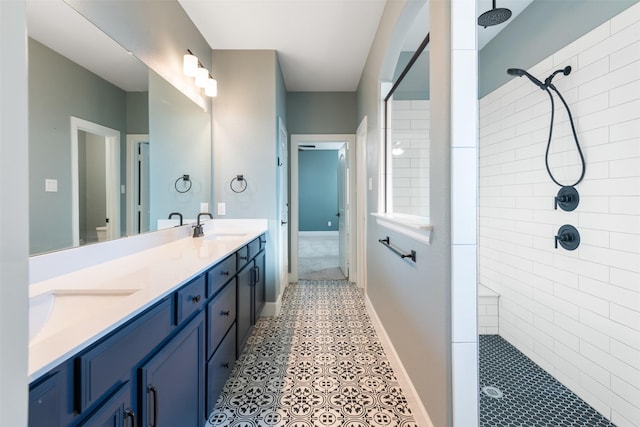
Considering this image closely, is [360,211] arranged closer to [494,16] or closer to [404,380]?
[404,380]

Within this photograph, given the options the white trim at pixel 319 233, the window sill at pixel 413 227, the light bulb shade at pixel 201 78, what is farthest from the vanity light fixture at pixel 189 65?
the white trim at pixel 319 233

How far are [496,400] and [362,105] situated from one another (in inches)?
117

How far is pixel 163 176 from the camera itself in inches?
81.8

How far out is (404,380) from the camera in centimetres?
180

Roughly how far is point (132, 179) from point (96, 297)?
852 millimetres

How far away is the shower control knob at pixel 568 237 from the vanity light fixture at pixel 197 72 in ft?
9.22

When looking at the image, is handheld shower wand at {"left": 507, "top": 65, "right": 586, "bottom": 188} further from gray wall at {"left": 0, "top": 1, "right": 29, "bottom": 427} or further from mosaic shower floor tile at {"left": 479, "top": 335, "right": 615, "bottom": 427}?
gray wall at {"left": 0, "top": 1, "right": 29, "bottom": 427}

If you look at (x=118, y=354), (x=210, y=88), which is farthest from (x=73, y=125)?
(x=210, y=88)

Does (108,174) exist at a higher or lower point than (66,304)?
higher

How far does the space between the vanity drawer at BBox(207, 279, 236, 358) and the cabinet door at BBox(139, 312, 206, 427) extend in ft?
0.33

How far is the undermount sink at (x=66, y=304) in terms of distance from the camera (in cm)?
90

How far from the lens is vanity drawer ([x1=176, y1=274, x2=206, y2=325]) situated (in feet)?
3.70

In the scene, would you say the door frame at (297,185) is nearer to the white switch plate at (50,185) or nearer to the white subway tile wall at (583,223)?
the white subway tile wall at (583,223)

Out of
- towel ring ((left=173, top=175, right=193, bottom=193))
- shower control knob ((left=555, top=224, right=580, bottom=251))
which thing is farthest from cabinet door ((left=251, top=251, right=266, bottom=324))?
shower control knob ((left=555, top=224, right=580, bottom=251))
